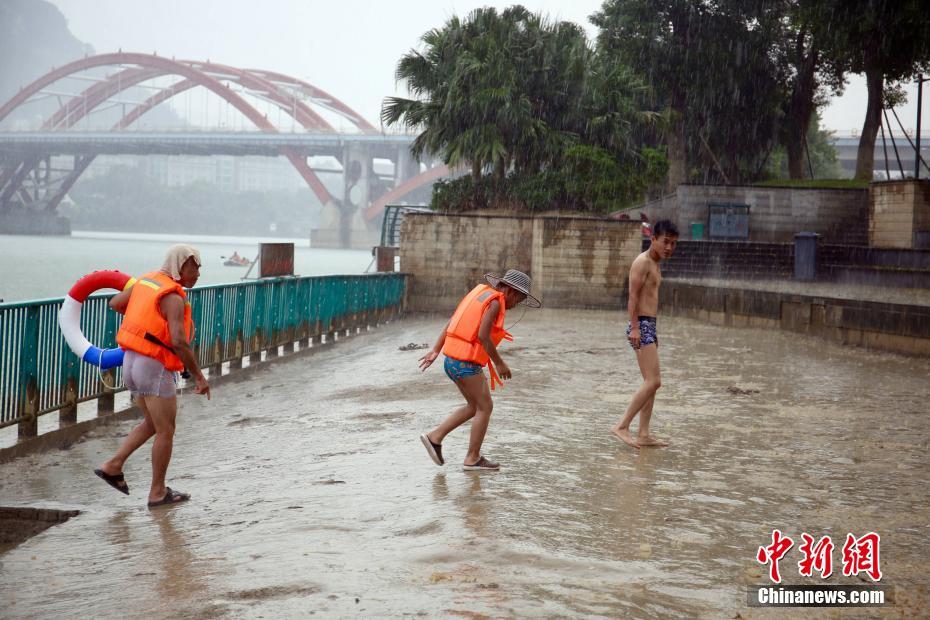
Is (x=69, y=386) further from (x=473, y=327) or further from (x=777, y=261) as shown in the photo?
(x=777, y=261)

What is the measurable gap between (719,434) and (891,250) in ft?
67.0

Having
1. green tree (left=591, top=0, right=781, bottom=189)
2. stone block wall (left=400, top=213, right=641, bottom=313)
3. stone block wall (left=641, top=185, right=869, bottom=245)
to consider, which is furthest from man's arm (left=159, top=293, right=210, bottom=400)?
green tree (left=591, top=0, right=781, bottom=189)

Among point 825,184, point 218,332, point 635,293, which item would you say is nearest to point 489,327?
point 635,293

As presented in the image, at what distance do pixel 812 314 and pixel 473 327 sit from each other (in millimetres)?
12413

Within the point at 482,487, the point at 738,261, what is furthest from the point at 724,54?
the point at 482,487

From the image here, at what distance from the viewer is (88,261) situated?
73.5 m

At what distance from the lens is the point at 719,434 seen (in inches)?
342

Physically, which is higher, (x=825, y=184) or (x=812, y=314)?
(x=825, y=184)

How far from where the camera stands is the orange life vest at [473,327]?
658 cm

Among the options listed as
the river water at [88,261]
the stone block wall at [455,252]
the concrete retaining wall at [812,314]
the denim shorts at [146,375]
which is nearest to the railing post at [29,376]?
the denim shorts at [146,375]

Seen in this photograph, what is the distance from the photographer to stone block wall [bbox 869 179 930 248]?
92.7 feet

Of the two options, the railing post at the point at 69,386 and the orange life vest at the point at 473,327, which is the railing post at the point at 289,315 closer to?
the railing post at the point at 69,386

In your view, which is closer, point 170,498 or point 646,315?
point 170,498

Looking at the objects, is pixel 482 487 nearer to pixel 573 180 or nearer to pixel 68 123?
pixel 573 180
